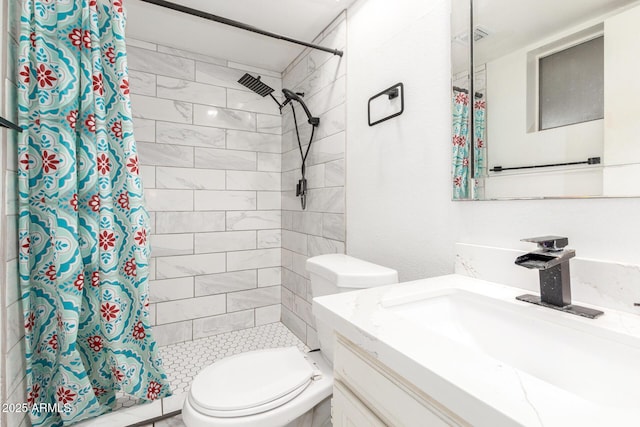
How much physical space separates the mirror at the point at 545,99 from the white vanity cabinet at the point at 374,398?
0.65 meters

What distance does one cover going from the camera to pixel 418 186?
48.6 inches

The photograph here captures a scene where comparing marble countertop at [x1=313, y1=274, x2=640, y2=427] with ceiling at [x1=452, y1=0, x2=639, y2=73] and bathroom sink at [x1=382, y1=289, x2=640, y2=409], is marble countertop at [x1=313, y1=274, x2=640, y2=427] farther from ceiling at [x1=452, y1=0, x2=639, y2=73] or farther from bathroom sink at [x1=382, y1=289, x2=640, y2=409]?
ceiling at [x1=452, y1=0, x2=639, y2=73]

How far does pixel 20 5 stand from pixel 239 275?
1792 mm

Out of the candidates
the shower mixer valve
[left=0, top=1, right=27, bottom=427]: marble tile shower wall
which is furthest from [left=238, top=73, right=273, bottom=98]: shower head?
[left=0, top=1, right=27, bottom=427]: marble tile shower wall

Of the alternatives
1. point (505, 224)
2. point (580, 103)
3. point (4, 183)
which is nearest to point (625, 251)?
point (505, 224)

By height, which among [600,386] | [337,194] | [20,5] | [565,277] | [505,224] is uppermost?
[20,5]

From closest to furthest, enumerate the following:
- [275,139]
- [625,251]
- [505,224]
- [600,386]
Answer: [600,386]
[625,251]
[505,224]
[275,139]

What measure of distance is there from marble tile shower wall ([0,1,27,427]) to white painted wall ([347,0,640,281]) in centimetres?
138

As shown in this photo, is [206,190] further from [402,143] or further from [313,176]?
[402,143]

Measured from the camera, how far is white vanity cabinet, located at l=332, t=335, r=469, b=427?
1.62ft

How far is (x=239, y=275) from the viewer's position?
234 cm

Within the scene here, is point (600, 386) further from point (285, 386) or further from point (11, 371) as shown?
point (11, 371)

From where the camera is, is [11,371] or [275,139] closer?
[11,371]

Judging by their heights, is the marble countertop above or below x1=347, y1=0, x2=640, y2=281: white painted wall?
below
